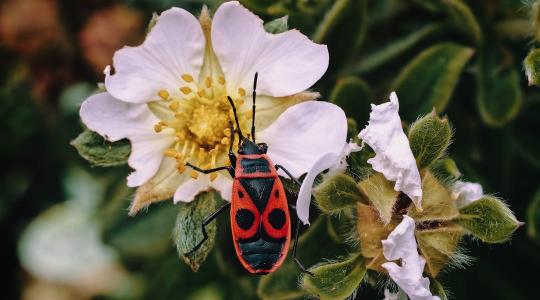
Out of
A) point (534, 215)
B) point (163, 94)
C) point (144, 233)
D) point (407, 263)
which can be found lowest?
point (144, 233)

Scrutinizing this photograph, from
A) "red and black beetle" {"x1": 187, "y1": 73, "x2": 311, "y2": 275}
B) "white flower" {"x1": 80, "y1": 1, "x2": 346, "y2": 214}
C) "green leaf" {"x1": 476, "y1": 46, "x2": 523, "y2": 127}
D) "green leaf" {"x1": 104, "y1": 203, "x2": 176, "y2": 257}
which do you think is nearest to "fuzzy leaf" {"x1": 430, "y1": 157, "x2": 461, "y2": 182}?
"white flower" {"x1": 80, "y1": 1, "x2": 346, "y2": 214}

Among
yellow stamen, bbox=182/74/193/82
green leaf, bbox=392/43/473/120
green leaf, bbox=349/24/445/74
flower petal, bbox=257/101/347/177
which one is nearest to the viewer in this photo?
flower petal, bbox=257/101/347/177

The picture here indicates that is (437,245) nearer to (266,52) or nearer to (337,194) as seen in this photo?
(337,194)

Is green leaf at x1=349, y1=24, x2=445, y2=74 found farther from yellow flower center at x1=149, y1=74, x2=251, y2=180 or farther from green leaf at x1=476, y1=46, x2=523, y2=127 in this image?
yellow flower center at x1=149, y1=74, x2=251, y2=180

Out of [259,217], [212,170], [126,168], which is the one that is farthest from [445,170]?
[126,168]

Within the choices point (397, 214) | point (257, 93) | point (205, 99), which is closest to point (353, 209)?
point (397, 214)
